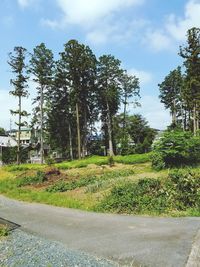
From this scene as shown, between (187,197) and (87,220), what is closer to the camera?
(87,220)

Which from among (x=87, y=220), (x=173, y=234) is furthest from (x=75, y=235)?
(x=173, y=234)

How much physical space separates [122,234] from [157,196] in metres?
3.97

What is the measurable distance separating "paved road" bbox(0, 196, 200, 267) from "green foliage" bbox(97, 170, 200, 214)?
0.87 meters

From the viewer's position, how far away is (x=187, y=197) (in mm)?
10875

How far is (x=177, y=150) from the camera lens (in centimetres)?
2000

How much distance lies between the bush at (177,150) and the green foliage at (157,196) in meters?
7.75

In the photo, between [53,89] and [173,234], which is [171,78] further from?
[173,234]

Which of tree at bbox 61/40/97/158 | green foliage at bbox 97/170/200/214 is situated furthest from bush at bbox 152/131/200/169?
tree at bbox 61/40/97/158

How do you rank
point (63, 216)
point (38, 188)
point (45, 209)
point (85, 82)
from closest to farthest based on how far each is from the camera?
point (63, 216) → point (45, 209) → point (38, 188) → point (85, 82)

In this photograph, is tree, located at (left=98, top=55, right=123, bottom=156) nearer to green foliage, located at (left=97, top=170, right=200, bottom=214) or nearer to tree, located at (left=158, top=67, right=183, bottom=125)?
tree, located at (left=158, top=67, right=183, bottom=125)

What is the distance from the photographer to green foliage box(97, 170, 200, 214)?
10.5 meters

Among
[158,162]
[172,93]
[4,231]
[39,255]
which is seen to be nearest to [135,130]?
[172,93]

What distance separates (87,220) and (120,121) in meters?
48.9

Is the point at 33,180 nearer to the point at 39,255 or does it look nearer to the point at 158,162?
the point at 158,162
